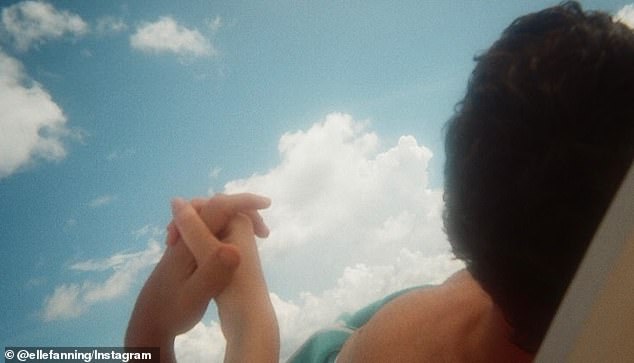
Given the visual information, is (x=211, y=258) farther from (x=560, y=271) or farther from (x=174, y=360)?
(x=560, y=271)

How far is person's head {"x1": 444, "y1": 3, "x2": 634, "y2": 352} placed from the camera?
449 mm

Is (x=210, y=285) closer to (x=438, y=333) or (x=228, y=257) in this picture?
(x=228, y=257)

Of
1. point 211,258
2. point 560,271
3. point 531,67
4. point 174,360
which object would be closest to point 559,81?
point 531,67

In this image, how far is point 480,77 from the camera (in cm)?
50

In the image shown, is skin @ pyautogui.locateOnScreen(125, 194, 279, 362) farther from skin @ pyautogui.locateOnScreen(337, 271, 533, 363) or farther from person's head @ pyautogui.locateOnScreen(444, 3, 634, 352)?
person's head @ pyautogui.locateOnScreen(444, 3, 634, 352)

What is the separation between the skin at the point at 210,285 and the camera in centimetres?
72

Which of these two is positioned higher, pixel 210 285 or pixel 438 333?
pixel 210 285

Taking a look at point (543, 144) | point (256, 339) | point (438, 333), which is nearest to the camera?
point (543, 144)

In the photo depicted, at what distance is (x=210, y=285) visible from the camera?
2.48ft

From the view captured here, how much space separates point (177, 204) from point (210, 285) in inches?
6.6

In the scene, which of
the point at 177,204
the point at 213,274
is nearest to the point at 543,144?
the point at 213,274

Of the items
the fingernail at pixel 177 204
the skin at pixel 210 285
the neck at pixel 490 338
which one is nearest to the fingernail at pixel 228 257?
the skin at pixel 210 285

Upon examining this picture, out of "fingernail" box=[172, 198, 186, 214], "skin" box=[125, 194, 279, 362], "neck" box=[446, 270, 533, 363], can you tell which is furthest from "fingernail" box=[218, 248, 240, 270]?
"neck" box=[446, 270, 533, 363]

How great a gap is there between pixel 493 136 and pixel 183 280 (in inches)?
19.7
